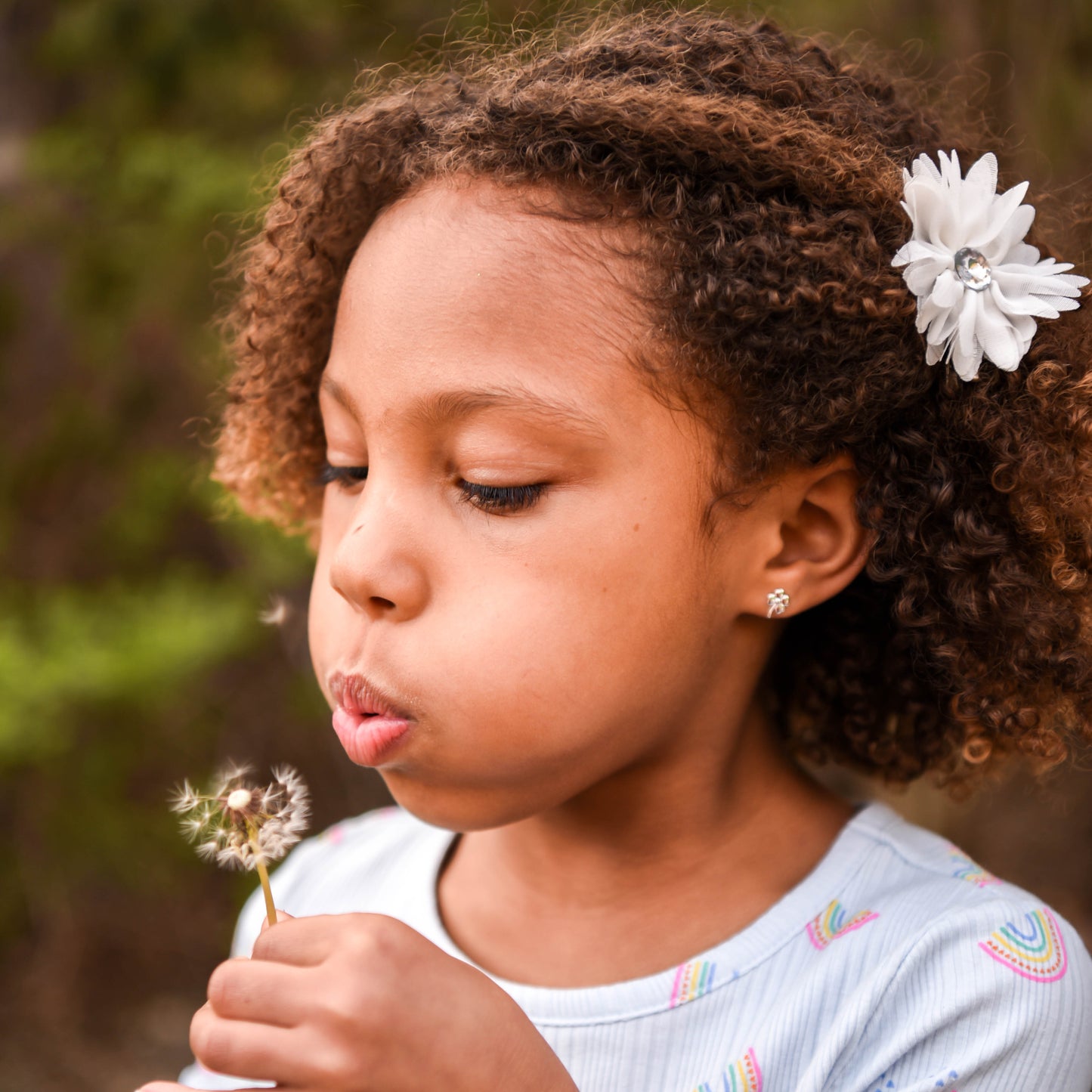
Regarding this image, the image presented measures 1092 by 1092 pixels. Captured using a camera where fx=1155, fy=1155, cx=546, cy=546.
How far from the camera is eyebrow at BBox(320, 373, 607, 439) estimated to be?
1.18m

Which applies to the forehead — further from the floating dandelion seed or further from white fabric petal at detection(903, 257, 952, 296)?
the floating dandelion seed

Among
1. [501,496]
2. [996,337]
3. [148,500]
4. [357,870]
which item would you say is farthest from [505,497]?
[148,500]

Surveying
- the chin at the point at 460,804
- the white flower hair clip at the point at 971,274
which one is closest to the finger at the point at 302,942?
the chin at the point at 460,804

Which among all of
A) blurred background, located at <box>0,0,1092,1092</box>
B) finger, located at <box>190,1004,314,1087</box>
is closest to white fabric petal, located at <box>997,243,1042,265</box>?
finger, located at <box>190,1004,314,1087</box>

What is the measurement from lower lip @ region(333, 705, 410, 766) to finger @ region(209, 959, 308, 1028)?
0.78 ft

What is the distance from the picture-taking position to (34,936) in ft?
11.9

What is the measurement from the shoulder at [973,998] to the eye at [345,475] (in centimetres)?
81

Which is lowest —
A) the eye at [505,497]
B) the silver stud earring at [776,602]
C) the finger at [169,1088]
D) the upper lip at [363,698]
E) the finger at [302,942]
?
the finger at [169,1088]

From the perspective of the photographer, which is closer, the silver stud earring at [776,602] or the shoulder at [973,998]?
the shoulder at [973,998]

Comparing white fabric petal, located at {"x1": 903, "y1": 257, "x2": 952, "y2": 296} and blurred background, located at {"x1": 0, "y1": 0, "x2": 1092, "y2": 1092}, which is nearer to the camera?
white fabric petal, located at {"x1": 903, "y1": 257, "x2": 952, "y2": 296}

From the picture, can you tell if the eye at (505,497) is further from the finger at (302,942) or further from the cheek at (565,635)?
the finger at (302,942)

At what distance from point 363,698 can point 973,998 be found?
731 mm

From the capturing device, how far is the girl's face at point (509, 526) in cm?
118

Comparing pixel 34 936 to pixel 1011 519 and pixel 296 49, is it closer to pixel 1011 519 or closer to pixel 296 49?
pixel 296 49
